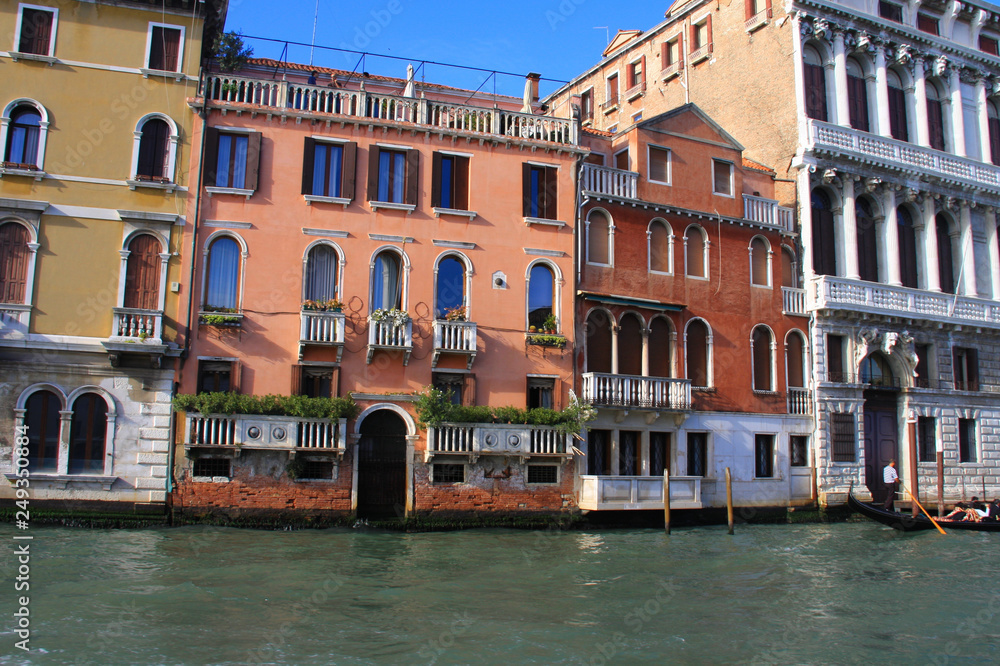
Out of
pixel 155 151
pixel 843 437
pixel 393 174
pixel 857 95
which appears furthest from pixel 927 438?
pixel 155 151

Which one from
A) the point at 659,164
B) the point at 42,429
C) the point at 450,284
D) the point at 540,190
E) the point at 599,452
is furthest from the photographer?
the point at 659,164

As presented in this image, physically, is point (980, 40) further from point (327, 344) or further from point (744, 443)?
point (327, 344)

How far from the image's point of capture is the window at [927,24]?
23.9 m

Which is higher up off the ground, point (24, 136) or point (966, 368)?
point (24, 136)

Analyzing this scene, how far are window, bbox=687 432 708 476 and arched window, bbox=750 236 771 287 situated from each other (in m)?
4.24

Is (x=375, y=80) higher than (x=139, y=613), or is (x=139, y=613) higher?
(x=375, y=80)

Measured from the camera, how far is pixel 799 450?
66.8 feet

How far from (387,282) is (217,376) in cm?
374

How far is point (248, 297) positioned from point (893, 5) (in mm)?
19843

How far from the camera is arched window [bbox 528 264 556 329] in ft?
57.8

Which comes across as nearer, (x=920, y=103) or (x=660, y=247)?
(x=660, y=247)

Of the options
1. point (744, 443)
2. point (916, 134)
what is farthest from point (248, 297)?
point (916, 134)

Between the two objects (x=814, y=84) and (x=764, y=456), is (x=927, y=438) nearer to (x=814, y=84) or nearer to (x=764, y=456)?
(x=764, y=456)

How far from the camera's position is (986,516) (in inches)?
733
